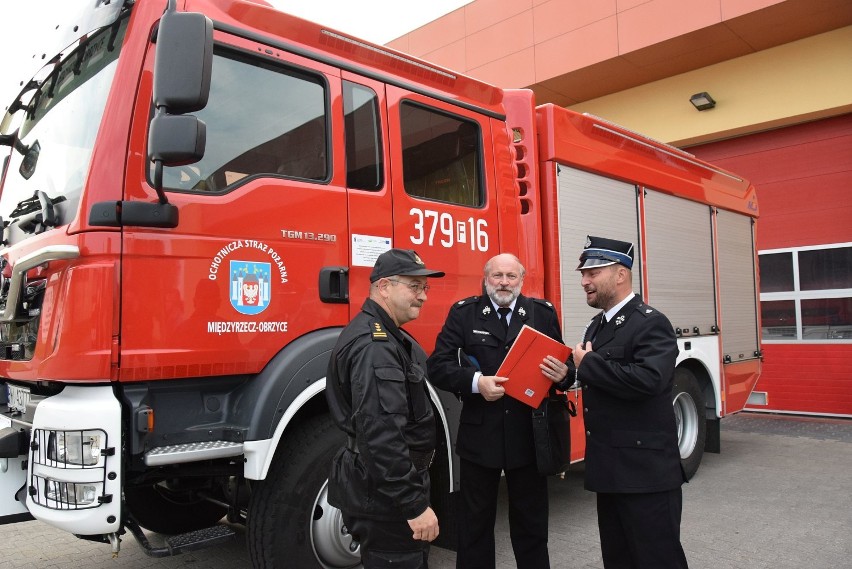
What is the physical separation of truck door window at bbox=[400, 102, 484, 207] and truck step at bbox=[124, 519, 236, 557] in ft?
6.60

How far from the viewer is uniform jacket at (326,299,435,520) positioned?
2.19 meters

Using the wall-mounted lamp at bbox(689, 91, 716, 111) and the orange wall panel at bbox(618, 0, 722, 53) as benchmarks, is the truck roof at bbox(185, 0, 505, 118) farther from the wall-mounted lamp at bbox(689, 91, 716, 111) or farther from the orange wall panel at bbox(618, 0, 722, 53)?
the wall-mounted lamp at bbox(689, 91, 716, 111)

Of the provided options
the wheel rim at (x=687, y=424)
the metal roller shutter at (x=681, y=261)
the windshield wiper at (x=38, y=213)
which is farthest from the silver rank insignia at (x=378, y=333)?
the wheel rim at (x=687, y=424)

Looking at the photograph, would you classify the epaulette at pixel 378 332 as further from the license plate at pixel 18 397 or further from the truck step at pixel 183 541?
the license plate at pixel 18 397

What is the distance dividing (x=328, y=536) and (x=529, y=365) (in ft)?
4.27

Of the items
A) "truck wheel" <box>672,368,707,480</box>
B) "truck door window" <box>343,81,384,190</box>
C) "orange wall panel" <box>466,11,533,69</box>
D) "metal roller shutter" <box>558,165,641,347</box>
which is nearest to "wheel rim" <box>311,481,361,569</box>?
"truck door window" <box>343,81,384,190</box>

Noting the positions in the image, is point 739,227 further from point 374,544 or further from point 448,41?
point 448,41

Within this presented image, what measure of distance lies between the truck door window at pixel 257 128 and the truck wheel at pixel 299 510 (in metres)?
1.25

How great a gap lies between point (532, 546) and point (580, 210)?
244 centimetres

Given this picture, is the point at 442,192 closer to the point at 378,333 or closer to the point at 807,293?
the point at 378,333

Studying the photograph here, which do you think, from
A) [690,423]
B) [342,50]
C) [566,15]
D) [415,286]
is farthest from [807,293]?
[415,286]

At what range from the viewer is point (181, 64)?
2590 millimetres

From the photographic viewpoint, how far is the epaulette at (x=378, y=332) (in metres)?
2.30

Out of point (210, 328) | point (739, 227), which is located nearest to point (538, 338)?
point (210, 328)
